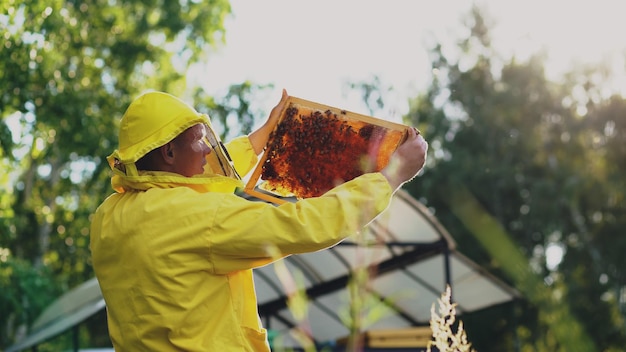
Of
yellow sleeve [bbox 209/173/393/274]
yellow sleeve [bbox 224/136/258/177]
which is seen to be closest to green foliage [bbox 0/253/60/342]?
yellow sleeve [bbox 224/136/258/177]

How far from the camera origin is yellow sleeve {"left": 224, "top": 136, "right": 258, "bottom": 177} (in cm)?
414

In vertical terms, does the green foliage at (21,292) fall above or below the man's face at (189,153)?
below

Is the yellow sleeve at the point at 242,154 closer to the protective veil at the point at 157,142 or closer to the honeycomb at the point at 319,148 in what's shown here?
the honeycomb at the point at 319,148

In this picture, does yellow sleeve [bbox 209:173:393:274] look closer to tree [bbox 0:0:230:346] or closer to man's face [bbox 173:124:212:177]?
man's face [bbox 173:124:212:177]

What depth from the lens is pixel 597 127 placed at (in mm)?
30531

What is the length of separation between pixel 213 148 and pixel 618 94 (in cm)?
2835

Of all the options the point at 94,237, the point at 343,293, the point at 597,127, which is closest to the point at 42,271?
the point at 343,293

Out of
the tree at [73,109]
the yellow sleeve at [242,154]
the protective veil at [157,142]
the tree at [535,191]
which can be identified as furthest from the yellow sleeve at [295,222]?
the tree at [535,191]

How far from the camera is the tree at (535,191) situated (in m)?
30.2

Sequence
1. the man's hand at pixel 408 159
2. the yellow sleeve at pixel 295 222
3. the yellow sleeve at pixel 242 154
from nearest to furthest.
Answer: the yellow sleeve at pixel 295 222, the man's hand at pixel 408 159, the yellow sleeve at pixel 242 154

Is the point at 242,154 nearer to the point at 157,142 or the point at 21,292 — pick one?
the point at 157,142

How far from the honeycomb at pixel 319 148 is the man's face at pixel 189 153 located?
47 centimetres

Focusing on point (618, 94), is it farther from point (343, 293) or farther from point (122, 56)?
point (343, 293)

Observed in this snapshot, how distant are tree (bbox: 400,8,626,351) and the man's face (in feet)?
89.2
